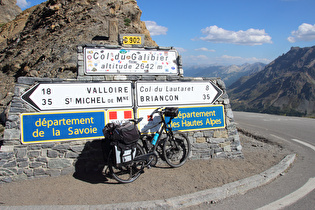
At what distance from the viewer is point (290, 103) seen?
375 feet

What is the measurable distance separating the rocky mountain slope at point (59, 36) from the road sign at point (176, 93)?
271 inches

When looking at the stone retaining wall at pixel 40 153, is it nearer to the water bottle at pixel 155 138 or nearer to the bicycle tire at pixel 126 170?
the bicycle tire at pixel 126 170

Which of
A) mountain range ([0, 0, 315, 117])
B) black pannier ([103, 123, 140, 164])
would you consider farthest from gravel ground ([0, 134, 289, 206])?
mountain range ([0, 0, 315, 117])

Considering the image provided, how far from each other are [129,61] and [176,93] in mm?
1519

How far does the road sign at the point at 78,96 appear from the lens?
4.91 m

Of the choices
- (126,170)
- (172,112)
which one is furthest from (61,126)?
(172,112)

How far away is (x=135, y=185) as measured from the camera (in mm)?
4418

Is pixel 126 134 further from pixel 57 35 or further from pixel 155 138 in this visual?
pixel 57 35

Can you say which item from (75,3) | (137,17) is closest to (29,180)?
(137,17)

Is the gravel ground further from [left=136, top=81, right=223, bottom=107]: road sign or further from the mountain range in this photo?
the mountain range


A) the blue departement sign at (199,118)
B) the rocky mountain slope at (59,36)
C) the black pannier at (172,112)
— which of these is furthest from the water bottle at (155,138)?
the rocky mountain slope at (59,36)

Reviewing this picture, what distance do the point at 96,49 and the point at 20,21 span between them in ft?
73.8

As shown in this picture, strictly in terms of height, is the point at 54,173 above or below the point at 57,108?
below

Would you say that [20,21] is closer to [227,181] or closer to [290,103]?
[227,181]
